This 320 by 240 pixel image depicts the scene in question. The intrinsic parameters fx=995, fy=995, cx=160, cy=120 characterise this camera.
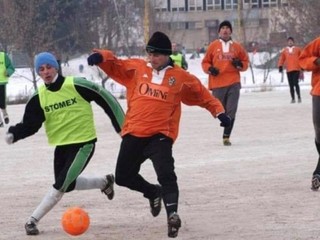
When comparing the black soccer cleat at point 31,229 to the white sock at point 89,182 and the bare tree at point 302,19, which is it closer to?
the white sock at point 89,182

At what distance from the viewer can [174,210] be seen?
8.51 metres

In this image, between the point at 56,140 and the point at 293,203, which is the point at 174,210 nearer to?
the point at 56,140

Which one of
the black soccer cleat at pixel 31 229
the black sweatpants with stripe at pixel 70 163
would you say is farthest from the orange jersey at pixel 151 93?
the black soccer cleat at pixel 31 229

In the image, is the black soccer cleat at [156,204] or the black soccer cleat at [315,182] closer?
the black soccer cleat at [156,204]

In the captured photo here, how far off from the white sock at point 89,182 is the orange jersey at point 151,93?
0.71m

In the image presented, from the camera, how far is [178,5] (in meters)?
101

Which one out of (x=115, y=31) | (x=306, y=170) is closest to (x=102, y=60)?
(x=306, y=170)

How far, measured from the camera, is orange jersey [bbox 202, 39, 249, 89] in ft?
52.0

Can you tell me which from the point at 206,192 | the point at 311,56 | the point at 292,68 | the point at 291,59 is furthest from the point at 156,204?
the point at 292,68

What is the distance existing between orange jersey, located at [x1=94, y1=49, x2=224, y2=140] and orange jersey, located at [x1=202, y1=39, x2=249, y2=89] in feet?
22.6

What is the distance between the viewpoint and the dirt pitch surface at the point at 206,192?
29.3 ft

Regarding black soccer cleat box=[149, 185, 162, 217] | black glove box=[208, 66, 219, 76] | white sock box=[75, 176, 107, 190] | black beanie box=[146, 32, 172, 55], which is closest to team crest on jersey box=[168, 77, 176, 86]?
black beanie box=[146, 32, 172, 55]

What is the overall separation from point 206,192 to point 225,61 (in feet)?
16.9

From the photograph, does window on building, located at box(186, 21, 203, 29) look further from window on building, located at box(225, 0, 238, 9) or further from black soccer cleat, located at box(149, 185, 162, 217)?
black soccer cleat, located at box(149, 185, 162, 217)
